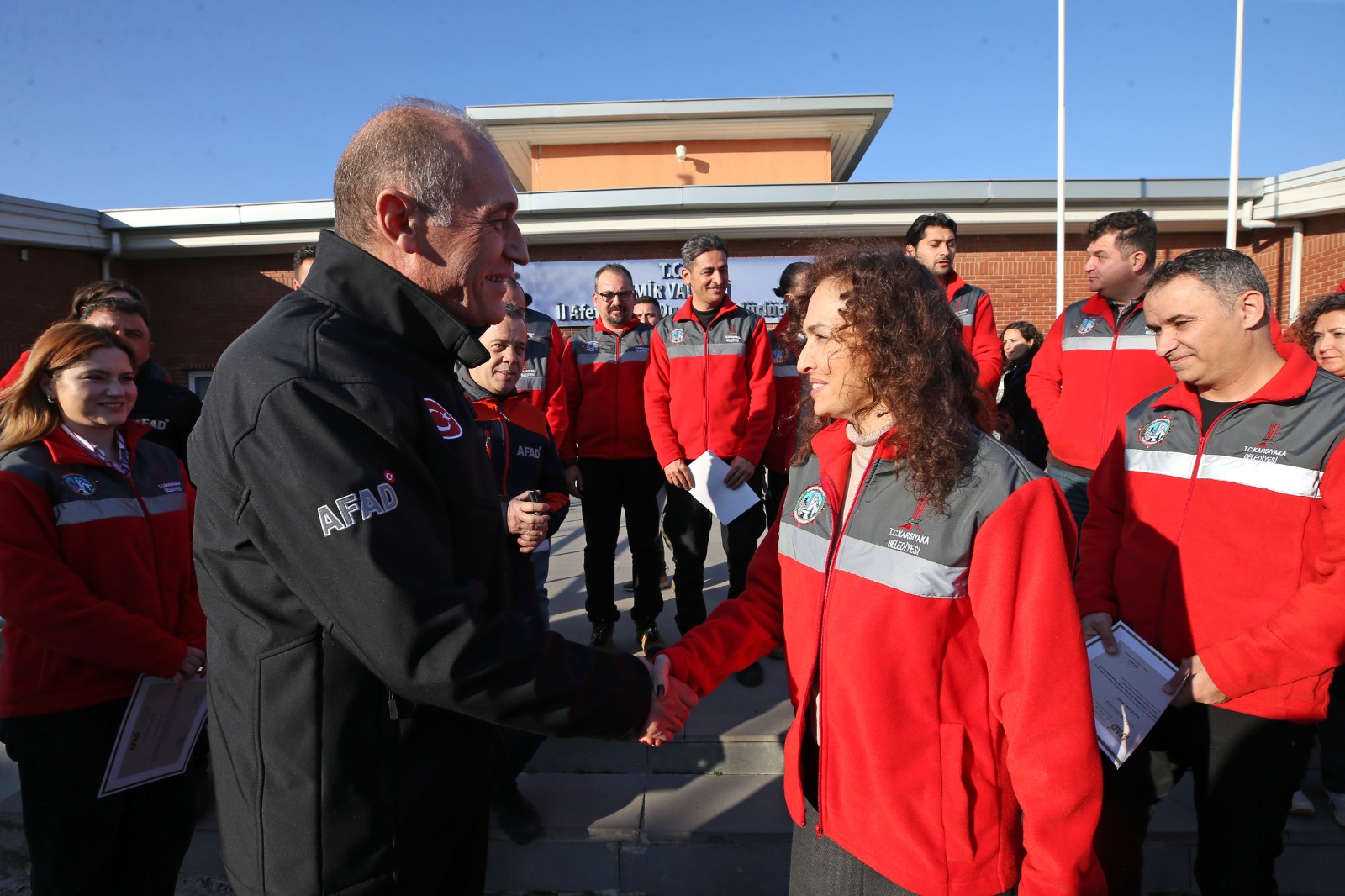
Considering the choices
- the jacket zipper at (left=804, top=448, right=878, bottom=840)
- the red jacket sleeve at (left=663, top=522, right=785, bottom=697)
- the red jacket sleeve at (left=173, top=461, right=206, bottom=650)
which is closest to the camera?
the jacket zipper at (left=804, top=448, right=878, bottom=840)

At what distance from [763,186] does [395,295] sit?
427 inches

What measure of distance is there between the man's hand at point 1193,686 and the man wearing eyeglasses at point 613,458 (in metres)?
2.97

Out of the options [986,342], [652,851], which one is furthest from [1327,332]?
[652,851]

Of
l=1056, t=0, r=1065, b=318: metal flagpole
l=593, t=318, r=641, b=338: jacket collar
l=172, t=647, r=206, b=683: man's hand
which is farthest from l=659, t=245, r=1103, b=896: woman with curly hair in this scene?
l=1056, t=0, r=1065, b=318: metal flagpole

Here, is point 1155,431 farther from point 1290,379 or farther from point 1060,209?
point 1060,209

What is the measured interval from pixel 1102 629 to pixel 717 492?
2.41 m

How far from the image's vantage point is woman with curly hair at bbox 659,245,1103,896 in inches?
60.2

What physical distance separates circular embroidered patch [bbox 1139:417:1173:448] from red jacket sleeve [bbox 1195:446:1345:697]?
0.43 metres

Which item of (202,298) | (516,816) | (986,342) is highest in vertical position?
(202,298)

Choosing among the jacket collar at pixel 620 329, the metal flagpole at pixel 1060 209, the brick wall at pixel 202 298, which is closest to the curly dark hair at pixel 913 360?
the jacket collar at pixel 620 329

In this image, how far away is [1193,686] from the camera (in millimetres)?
2197

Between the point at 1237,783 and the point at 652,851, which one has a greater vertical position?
the point at 1237,783

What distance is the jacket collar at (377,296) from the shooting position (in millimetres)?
1493

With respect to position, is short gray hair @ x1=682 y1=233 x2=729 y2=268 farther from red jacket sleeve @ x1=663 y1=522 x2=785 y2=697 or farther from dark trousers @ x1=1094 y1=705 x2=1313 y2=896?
dark trousers @ x1=1094 y1=705 x2=1313 y2=896
